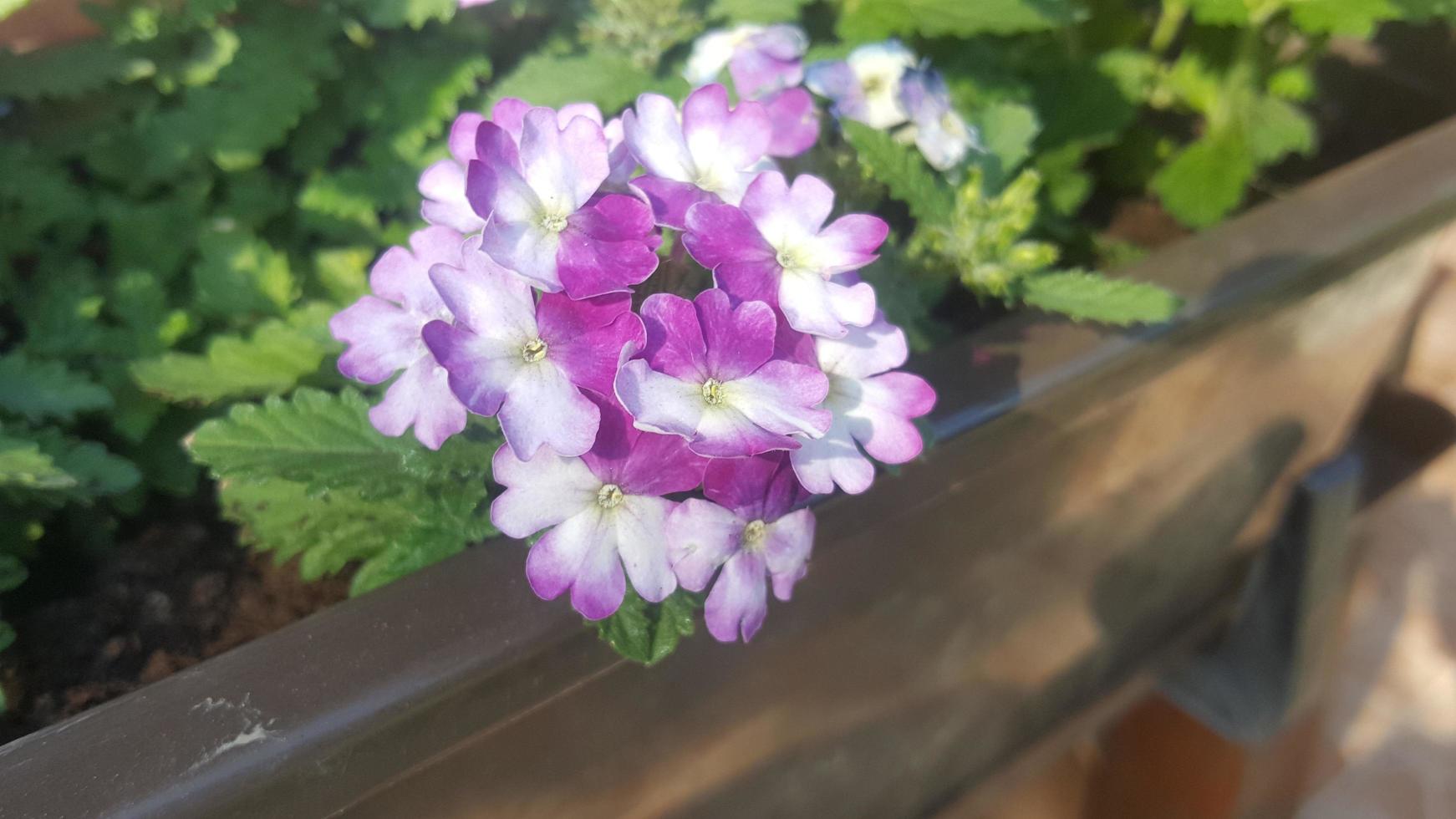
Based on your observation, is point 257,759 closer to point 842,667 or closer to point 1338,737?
point 842,667

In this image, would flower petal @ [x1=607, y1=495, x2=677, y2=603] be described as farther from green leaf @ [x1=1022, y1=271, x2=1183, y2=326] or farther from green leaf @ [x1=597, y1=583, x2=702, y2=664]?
green leaf @ [x1=1022, y1=271, x2=1183, y2=326]

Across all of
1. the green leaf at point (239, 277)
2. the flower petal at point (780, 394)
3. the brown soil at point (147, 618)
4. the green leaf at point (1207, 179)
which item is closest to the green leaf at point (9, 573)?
the brown soil at point (147, 618)

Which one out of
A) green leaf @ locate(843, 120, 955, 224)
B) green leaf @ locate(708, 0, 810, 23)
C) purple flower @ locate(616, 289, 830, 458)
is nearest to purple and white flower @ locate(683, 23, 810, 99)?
green leaf @ locate(708, 0, 810, 23)

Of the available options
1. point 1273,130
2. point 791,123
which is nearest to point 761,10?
point 791,123

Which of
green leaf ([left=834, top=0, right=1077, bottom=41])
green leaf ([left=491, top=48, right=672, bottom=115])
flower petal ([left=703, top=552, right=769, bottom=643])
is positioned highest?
green leaf ([left=834, top=0, right=1077, bottom=41])

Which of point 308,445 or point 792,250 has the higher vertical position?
point 792,250

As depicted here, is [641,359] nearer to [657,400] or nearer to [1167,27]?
[657,400]

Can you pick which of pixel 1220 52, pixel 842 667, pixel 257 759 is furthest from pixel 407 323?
pixel 1220 52
